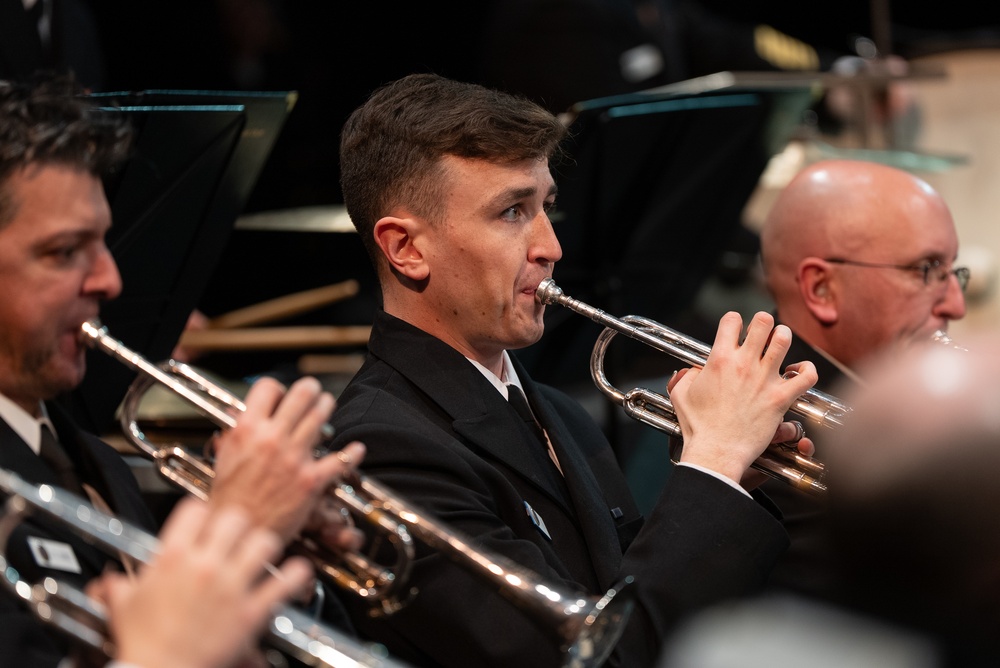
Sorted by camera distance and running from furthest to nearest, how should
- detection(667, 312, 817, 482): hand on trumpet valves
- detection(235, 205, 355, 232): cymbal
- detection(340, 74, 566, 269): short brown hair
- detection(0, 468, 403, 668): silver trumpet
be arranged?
detection(235, 205, 355, 232): cymbal → detection(340, 74, 566, 269): short brown hair → detection(667, 312, 817, 482): hand on trumpet valves → detection(0, 468, 403, 668): silver trumpet

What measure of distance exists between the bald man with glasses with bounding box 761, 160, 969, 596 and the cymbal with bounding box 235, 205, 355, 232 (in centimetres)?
129

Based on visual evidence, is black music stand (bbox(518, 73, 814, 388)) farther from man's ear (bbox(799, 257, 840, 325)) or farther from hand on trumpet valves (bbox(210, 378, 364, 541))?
hand on trumpet valves (bbox(210, 378, 364, 541))

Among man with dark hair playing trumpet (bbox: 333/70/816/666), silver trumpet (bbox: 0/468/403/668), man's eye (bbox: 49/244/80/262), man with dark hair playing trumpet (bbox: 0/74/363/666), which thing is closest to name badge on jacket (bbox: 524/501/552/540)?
man with dark hair playing trumpet (bbox: 333/70/816/666)

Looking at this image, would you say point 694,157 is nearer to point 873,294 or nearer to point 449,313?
point 873,294

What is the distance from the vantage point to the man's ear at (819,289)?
360cm

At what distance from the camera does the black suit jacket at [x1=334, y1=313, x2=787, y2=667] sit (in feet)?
7.80

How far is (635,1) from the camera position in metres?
6.48

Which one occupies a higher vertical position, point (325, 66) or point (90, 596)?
point (325, 66)

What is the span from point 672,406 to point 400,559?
83cm

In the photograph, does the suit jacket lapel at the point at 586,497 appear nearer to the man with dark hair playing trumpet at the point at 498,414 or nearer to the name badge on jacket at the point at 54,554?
the man with dark hair playing trumpet at the point at 498,414

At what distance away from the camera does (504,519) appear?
261cm

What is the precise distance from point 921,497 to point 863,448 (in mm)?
74

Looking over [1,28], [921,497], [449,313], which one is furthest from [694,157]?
[921,497]

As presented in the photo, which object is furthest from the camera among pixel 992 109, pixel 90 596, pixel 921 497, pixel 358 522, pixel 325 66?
pixel 325 66
